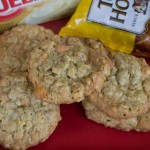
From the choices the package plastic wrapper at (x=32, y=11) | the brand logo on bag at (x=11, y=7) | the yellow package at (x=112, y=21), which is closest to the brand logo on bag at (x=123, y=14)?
the yellow package at (x=112, y=21)

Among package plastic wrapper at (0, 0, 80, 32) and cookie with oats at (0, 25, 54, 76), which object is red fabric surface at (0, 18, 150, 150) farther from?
package plastic wrapper at (0, 0, 80, 32)

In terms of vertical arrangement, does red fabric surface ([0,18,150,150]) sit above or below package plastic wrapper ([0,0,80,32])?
below

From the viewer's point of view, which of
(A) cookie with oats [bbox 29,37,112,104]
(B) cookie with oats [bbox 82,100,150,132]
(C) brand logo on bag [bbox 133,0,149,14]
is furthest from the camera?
(C) brand logo on bag [bbox 133,0,149,14]

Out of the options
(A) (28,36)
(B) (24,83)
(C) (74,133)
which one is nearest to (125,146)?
(C) (74,133)

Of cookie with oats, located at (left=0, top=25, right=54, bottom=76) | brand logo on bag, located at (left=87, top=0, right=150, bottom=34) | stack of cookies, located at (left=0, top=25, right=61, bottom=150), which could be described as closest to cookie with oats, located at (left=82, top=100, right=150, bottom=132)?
stack of cookies, located at (left=0, top=25, right=61, bottom=150)

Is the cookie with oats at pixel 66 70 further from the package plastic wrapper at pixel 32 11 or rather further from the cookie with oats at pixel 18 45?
the package plastic wrapper at pixel 32 11

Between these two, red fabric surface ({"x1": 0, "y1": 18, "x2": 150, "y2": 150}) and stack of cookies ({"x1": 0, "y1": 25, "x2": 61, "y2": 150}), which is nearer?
stack of cookies ({"x1": 0, "y1": 25, "x2": 61, "y2": 150})
